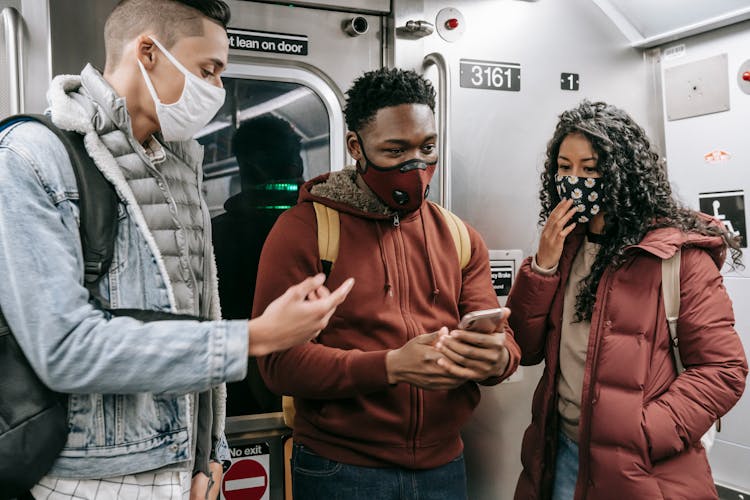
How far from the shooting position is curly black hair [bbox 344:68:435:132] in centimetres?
197

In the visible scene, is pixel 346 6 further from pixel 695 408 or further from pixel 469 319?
pixel 695 408

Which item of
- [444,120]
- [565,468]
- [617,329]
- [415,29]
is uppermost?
[415,29]

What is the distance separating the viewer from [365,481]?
182 cm

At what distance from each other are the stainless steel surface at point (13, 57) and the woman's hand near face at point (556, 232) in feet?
5.75

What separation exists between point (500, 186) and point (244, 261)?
3.89 ft

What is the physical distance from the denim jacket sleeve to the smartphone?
72cm

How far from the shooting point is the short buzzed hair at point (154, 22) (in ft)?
4.67

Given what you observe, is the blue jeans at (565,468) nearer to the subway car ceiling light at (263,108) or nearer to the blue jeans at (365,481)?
the blue jeans at (365,481)

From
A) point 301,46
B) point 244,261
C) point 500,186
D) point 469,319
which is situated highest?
point 301,46

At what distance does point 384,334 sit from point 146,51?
38.6 inches

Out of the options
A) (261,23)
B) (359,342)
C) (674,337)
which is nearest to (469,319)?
(359,342)

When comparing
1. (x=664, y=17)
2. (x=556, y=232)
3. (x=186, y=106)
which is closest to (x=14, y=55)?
(x=186, y=106)

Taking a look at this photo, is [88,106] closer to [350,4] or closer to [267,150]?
[267,150]

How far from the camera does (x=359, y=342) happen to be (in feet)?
6.11
